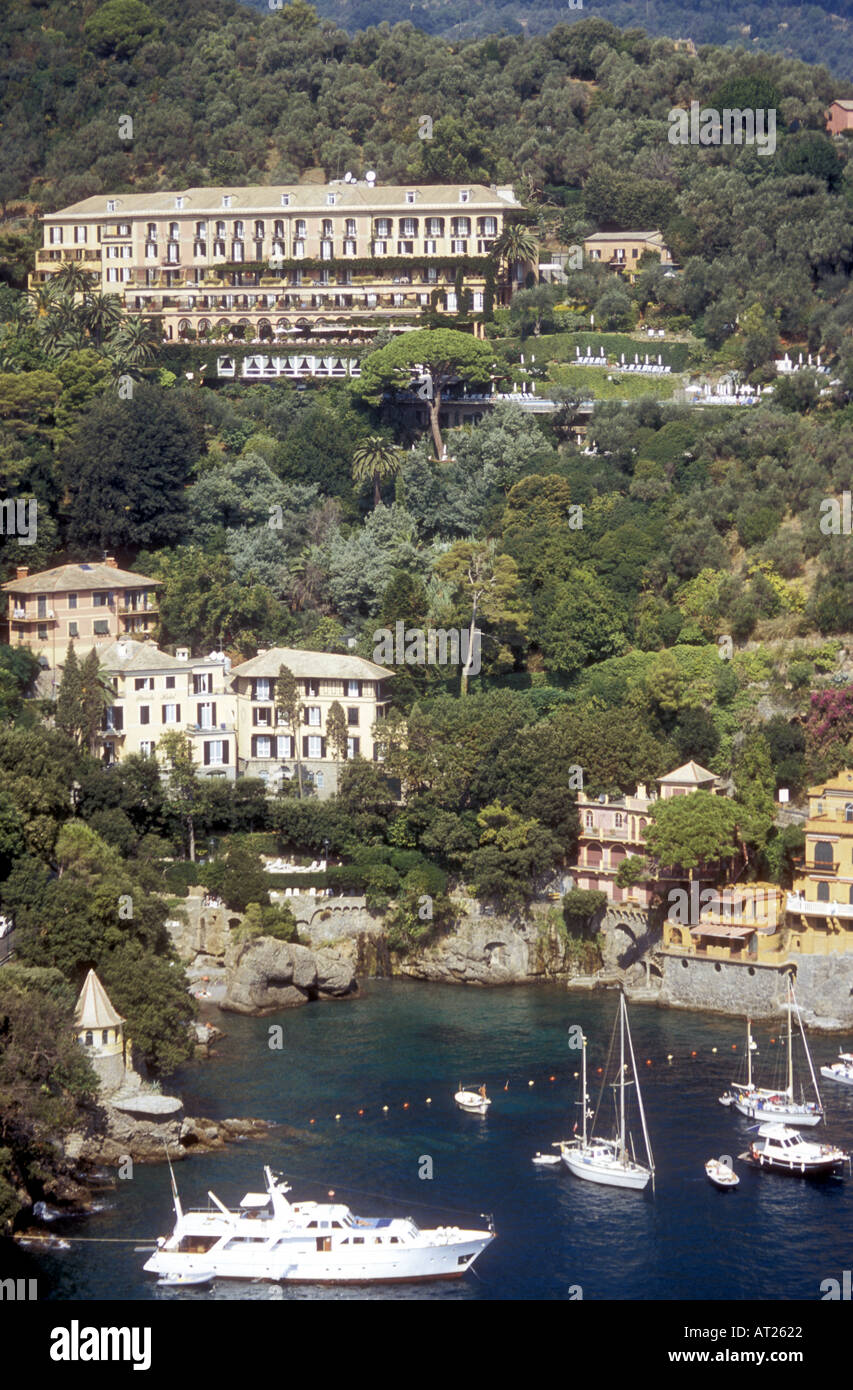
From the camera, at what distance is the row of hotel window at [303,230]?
13312cm

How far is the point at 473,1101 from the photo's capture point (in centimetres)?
7669

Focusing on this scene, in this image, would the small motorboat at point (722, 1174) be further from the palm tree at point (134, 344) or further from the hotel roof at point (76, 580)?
the palm tree at point (134, 344)

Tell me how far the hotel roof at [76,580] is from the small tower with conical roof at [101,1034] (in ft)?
100

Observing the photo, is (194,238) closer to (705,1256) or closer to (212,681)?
(212,681)

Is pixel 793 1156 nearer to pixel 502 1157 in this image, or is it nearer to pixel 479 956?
pixel 502 1157

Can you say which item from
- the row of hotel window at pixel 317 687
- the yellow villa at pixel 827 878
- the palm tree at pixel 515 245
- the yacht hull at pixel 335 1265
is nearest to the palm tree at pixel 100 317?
the palm tree at pixel 515 245

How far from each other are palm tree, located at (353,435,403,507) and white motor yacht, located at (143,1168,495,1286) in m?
50.4

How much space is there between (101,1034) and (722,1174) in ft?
60.8

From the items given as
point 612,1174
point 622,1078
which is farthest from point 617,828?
point 612,1174

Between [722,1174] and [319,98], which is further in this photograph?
[319,98]

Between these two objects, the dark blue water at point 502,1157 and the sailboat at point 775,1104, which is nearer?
the dark blue water at point 502,1157

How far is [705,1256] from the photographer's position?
219 feet

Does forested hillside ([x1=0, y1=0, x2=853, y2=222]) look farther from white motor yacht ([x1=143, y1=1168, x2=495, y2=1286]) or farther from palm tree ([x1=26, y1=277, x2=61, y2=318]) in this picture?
white motor yacht ([x1=143, y1=1168, x2=495, y2=1286])

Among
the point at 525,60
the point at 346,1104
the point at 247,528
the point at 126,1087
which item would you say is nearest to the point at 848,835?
the point at 346,1104
